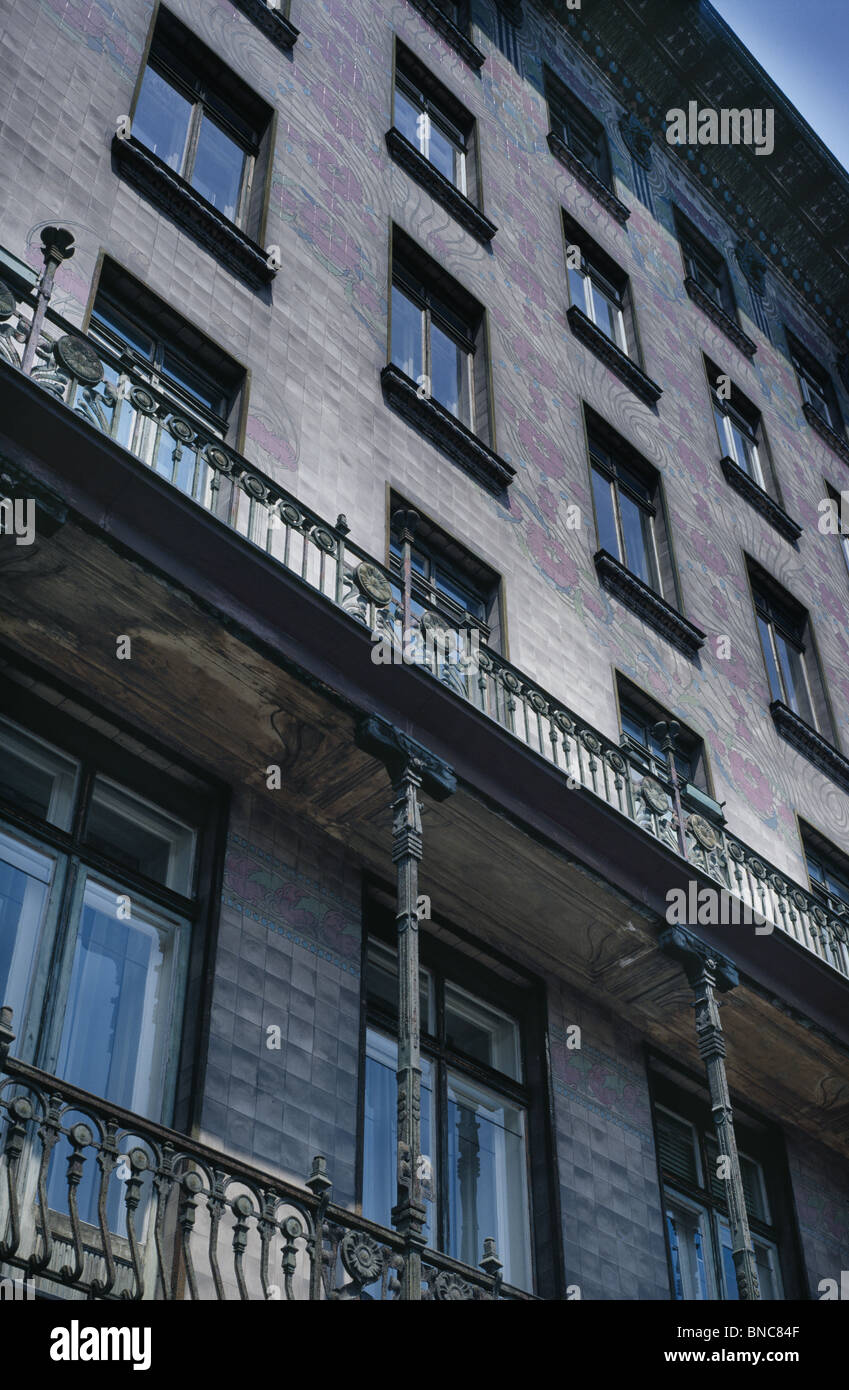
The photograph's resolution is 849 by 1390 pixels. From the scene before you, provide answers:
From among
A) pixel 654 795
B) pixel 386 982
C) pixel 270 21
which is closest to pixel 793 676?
pixel 654 795

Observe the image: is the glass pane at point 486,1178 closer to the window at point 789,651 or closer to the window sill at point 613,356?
the window at point 789,651

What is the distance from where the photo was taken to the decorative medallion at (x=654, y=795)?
13.9 metres

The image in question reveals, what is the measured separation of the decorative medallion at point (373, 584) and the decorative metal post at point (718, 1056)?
3.85 m

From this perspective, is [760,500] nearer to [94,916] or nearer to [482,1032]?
[482,1032]

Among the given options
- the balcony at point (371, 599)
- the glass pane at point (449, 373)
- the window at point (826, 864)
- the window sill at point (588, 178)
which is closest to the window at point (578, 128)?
the window sill at point (588, 178)

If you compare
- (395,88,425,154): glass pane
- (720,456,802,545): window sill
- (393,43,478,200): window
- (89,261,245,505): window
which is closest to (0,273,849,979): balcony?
(89,261,245,505): window

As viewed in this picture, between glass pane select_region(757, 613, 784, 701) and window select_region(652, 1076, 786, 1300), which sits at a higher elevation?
glass pane select_region(757, 613, 784, 701)

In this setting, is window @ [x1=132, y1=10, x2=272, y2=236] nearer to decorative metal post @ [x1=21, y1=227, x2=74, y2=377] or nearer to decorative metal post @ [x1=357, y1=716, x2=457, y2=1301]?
decorative metal post @ [x1=21, y1=227, x2=74, y2=377]

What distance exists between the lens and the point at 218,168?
16.3 m

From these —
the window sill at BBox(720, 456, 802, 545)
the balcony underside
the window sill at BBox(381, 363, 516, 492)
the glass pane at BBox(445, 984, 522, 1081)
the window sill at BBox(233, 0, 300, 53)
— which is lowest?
the glass pane at BBox(445, 984, 522, 1081)

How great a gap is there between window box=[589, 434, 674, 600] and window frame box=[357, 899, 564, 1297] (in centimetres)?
714

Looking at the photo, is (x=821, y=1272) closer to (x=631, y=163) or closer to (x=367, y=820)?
(x=367, y=820)

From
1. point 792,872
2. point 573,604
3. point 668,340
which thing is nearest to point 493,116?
point 668,340

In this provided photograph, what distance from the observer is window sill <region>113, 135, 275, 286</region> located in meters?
14.4
